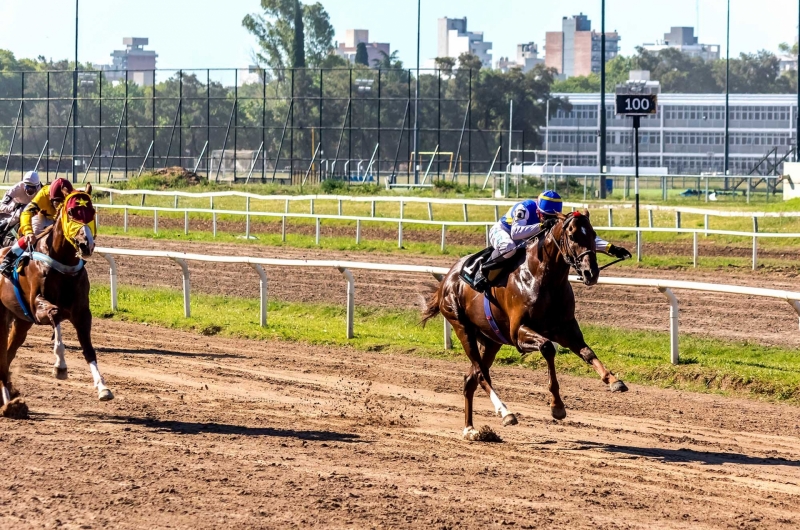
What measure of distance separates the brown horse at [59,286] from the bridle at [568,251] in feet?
11.5

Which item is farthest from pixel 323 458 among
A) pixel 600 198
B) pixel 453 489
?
pixel 600 198

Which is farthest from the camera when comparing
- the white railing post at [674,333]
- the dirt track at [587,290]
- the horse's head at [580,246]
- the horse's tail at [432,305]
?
the dirt track at [587,290]

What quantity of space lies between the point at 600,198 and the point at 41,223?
93.4 feet

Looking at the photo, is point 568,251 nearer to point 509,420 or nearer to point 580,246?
point 580,246

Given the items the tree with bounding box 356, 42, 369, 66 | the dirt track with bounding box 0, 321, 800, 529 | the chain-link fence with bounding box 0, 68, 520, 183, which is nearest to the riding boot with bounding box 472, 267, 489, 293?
the dirt track with bounding box 0, 321, 800, 529

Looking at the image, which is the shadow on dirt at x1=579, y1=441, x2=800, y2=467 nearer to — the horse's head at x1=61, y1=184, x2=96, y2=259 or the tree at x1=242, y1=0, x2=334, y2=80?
the horse's head at x1=61, y1=184, x2=96, y2=259

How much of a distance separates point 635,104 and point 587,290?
559 cm

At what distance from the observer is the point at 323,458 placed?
25.8ft

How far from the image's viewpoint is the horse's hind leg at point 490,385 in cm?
865

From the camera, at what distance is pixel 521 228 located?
9.22m

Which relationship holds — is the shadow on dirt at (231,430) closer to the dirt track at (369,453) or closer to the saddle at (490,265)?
the dirt track at (369,453)

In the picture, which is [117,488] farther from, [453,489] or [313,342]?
[313,342]

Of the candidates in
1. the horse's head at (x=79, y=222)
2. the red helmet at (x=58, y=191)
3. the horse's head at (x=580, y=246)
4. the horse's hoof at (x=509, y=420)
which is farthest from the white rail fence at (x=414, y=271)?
the red helmet at (x=58, y=191)

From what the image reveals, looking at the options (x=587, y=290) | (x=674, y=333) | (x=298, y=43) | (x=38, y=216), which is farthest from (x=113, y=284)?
(x=298, y=43)
